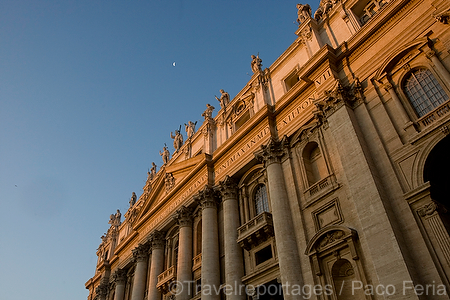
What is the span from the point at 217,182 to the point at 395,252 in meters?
15.0

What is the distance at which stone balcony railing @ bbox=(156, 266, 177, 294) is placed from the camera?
27.5 metres

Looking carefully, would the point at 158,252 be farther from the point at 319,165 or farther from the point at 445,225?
the point at 445,225

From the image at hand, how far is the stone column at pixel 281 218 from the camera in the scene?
58.6ft

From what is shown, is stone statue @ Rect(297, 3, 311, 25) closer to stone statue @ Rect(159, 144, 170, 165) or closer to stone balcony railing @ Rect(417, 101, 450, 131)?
stone balcony railing @ Rect(417, 101, 450, 131)

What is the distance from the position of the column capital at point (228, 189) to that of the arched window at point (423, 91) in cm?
1257

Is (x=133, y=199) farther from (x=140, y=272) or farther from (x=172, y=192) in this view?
(x=172, y=192)

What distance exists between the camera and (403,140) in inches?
641

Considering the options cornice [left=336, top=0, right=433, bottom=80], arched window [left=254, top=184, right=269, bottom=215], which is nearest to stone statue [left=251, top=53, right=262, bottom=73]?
cornice [left=336, top=0, right=433, bottom=80]

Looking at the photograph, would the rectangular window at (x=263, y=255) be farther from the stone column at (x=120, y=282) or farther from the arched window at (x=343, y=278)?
the stone column at (x=120, y=282)

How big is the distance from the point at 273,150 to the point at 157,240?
15.3 meters

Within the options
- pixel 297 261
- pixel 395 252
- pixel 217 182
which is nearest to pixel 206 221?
pixel 217 182

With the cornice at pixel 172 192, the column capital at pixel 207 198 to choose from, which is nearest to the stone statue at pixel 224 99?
the cornice at pixel 172 192

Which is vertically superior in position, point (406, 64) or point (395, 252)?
point (406, 64)

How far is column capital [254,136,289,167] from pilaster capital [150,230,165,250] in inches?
554
